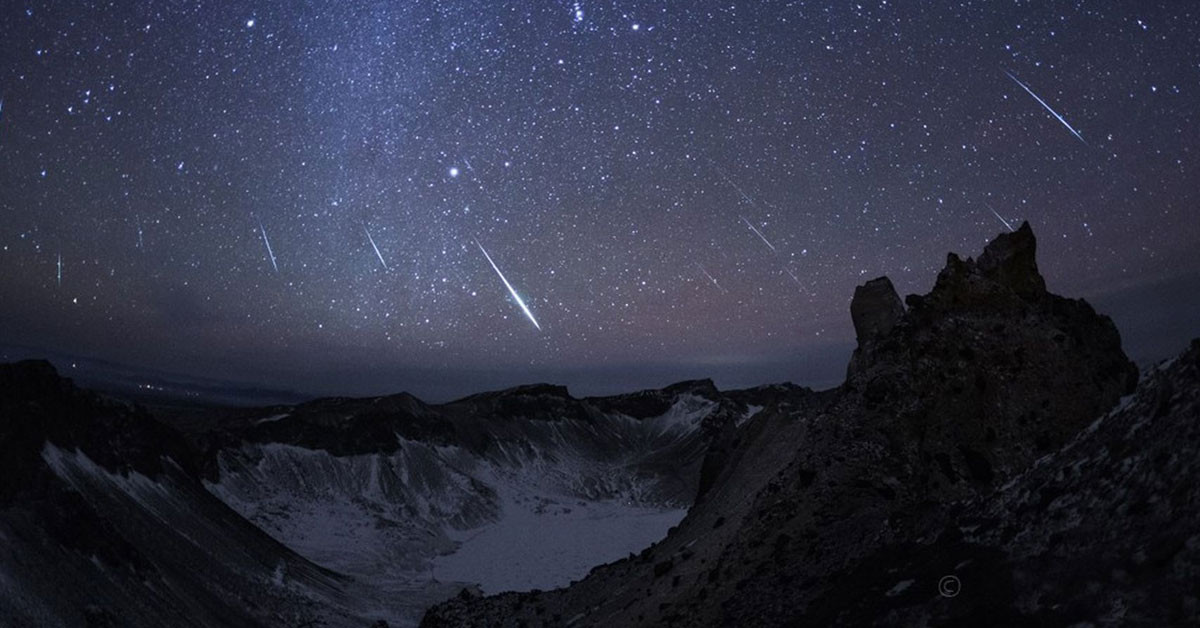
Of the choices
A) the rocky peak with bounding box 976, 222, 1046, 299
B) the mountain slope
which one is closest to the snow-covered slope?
the mountain slope

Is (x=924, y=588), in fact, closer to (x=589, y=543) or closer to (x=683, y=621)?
(x=683, y=621)

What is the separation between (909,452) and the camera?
538 inches

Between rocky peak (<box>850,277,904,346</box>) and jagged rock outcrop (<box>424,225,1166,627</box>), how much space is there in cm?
452

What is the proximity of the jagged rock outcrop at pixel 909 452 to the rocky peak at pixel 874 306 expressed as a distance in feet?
14.8

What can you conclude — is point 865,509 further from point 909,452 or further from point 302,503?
point 302,503

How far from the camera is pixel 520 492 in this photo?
151625mm

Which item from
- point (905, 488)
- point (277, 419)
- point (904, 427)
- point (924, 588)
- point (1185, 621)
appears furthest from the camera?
point (277, 419)

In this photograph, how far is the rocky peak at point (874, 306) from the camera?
70.4ft

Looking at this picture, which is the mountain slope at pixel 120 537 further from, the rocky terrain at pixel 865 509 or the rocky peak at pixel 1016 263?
the rocky peak at pixel 1016 263

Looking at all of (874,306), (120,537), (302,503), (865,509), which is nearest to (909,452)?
(865,509)

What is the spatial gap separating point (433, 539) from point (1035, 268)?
110m

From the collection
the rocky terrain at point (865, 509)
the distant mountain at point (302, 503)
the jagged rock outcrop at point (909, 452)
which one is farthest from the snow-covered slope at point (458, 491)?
the jagged rock outcrop at point (909, 452)

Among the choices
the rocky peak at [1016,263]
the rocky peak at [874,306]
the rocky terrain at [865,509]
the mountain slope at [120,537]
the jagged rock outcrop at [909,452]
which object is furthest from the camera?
the mountain slope at [120,537]

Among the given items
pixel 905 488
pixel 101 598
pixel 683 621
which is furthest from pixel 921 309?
pixel 101 598
